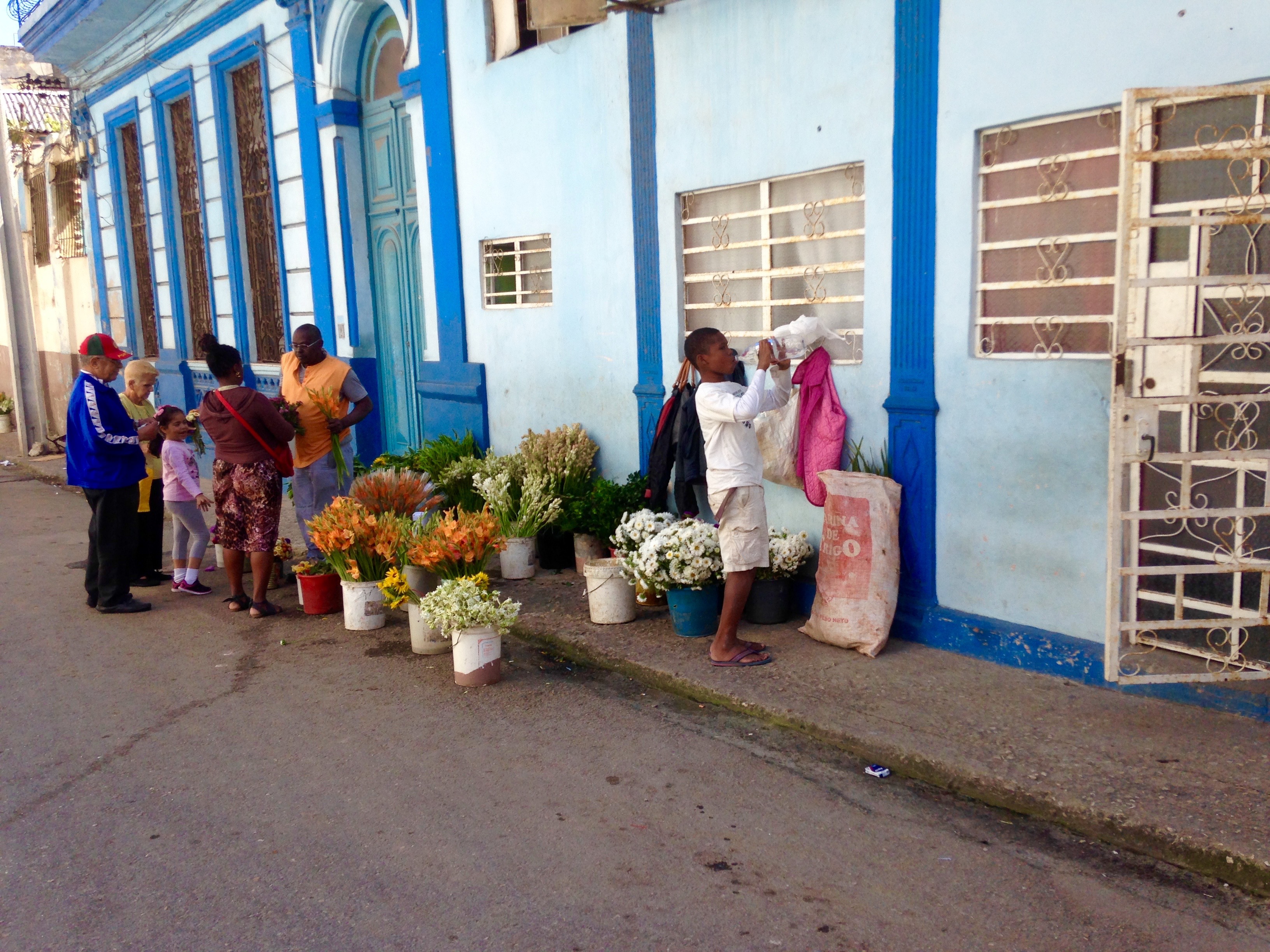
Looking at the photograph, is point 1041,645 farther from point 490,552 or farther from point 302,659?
point 302,659

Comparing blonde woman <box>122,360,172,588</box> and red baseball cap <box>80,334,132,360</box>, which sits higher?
red baseball cap <box>80,334,132,360</box>

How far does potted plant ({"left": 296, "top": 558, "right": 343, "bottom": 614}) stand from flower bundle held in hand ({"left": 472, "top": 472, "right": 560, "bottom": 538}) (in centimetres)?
110

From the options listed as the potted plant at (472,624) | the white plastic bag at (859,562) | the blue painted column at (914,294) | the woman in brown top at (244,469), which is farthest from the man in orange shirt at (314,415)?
the blue painted column at (914,294)

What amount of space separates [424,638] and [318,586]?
3.94ft

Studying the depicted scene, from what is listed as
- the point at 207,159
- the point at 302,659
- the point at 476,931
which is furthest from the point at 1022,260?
the point at 207,159

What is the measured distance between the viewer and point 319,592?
21.5 feet

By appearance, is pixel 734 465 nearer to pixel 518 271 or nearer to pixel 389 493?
pixel 389 493

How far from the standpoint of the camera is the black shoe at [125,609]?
22.1 ft

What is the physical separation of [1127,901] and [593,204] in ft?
17.3

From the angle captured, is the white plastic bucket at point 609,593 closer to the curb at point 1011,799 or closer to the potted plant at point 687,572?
the potted plant at point 687,572

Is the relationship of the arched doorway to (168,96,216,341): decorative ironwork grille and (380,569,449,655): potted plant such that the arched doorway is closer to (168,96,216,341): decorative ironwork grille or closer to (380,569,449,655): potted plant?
(380,569,449,655): potted plant

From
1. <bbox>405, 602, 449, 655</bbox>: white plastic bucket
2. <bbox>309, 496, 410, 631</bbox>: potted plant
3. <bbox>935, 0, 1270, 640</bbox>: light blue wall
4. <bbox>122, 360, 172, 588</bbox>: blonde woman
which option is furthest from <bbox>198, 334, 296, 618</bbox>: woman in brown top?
<bbox>935, 0, 1270, 640</bbox>: light blue wall

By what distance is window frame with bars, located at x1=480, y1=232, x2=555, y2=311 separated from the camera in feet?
25.3

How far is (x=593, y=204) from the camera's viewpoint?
7078mm
